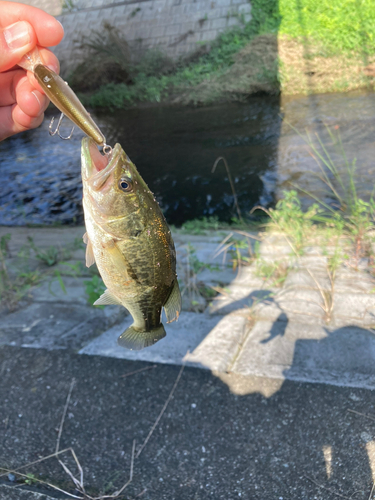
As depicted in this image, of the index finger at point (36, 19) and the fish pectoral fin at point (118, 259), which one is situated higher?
the index finger at point (36, 19)

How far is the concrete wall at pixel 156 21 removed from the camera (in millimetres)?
13859

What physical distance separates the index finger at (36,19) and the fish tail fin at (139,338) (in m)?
1.16

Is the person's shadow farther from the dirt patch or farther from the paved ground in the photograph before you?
the dirt patch

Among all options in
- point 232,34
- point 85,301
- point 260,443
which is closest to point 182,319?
point 85,301

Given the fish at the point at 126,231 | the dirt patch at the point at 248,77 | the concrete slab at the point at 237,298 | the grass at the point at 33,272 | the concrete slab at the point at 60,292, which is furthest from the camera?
the dirt patch at the point at 248,77

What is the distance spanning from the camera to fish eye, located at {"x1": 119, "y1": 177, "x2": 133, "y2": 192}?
1.37 m

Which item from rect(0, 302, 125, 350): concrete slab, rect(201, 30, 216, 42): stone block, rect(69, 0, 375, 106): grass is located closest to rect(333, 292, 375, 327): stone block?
rect(0, 302, 125, 350): concrete slab

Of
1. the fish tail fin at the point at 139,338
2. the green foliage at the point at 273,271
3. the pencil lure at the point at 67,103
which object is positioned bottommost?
the green foliage at the point at 273,271

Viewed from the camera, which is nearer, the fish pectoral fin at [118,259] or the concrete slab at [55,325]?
the fish pectoral fin at [118,259]

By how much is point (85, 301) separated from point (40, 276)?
962 millimetres

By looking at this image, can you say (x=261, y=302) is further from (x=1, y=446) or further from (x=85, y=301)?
(x=1, y=446)

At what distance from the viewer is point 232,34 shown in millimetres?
13539

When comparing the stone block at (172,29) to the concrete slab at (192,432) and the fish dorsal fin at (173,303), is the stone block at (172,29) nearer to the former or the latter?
the concrete slab at (192,432)

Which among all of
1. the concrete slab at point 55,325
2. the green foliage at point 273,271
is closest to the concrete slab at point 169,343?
the concrete slab at point 55,325
